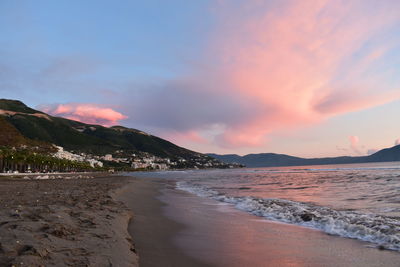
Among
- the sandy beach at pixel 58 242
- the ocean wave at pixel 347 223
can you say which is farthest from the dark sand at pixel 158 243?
the ocean wave at pixel 347 223

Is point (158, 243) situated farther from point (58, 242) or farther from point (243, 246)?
point (58, 242)

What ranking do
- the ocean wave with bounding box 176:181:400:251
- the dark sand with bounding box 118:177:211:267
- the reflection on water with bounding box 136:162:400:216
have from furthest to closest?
the reflection on water with bounding box 136:162:400:216 → the ocean wave with bounding box 176:181:400:251 → the dark sand with bounding box 118:177:211:267

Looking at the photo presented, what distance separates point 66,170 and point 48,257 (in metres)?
118

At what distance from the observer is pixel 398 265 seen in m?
6.11

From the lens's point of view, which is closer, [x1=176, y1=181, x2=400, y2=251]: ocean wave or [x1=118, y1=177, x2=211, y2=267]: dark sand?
[x1=118, y1=177, x2=211, y2=267]: dark sand

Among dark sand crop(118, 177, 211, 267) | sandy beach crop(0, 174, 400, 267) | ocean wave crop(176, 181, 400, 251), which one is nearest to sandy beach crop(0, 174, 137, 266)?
sandy beach crop(0, 174, 400, 267)

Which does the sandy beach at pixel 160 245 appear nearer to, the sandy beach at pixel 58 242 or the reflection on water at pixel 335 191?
the sandy beach at pixel 58 242

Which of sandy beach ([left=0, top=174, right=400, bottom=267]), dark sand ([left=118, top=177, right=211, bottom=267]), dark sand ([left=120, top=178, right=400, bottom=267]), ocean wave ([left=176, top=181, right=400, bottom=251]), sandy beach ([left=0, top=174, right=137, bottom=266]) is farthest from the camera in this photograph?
ocean wave ([left=176, top=181, right=400, bottom=251])

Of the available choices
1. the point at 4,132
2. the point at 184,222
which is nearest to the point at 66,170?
the point at 4,132

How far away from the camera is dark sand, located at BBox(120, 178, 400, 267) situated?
6355 millimetres

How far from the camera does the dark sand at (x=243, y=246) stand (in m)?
6.36

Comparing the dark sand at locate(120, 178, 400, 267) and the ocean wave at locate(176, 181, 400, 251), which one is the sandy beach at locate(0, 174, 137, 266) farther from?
the ocean wave at locate(176, 181, 400, 251)

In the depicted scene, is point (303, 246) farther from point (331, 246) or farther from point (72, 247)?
point (72, 247)

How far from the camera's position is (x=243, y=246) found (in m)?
7.76
